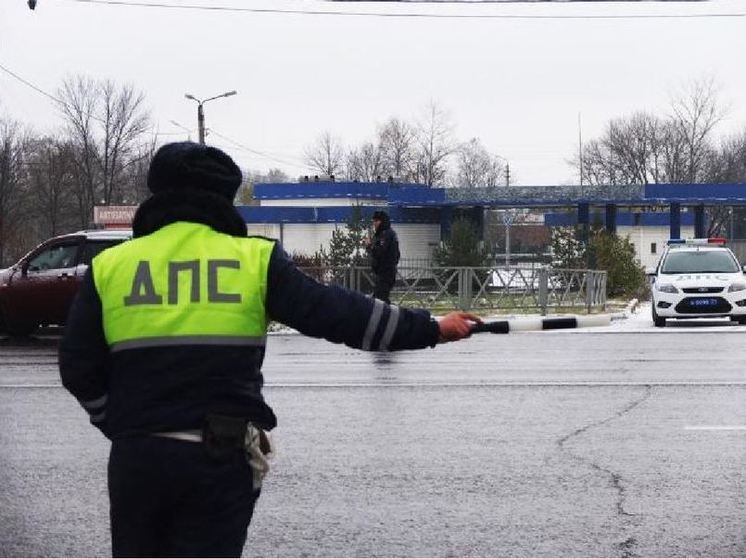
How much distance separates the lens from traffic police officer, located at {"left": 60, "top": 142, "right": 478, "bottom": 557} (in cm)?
379

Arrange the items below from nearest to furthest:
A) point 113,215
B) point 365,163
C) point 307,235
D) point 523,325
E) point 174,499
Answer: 1. point 174,499
2. point 523,325
3. point 113,215
4. point 307,235
5. point 365,163

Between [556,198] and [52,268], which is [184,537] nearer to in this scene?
[52,268]

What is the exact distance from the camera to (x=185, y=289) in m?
3.88

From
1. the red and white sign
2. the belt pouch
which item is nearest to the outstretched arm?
the belt pouch

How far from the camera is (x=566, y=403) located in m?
12.2

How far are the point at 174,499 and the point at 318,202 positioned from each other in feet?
234

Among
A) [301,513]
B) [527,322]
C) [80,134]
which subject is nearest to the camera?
[527,322]

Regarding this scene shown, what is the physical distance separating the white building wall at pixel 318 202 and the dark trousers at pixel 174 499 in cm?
6879

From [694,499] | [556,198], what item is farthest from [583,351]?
[556,198]

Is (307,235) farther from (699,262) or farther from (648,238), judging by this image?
(699,262)

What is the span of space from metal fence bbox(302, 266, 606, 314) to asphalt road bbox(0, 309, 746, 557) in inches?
457

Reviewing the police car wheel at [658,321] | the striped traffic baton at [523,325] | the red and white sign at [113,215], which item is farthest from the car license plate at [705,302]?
the red and white sign at [113,215]

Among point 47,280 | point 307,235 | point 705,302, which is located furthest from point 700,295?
point 307,235

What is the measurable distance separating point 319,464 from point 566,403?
372 centimetres
